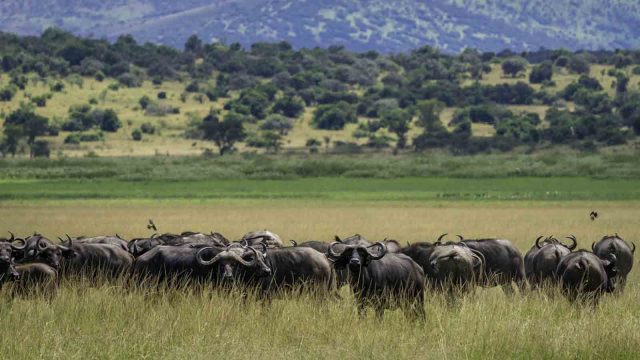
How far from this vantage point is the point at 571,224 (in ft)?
137

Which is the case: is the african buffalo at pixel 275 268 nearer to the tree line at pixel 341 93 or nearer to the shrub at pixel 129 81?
the tree line at pixel 341 93

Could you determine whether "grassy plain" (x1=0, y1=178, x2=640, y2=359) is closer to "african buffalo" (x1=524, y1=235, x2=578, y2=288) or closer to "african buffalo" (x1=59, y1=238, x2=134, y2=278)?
"african buffalo" (x1=524, y1=235, x2=578, y2=288)

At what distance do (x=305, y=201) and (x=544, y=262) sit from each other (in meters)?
37.4

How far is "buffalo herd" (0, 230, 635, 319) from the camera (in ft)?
57.7

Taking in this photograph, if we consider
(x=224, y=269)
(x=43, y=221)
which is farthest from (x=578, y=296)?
(x=43, y=221)

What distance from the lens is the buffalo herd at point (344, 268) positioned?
1758 centimetres

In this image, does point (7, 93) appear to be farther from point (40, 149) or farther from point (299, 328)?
point (299, 328)

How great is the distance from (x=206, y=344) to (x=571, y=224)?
92.3ft

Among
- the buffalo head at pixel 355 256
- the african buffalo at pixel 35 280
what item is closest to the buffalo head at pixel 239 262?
the buffalo head at pixel 355 256

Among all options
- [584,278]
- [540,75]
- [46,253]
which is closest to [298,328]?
[584,278]

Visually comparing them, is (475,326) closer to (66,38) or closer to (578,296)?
(578,296)

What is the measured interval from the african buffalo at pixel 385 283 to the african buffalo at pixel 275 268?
1.01 meters

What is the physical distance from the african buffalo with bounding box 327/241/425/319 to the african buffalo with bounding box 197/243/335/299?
101 centimetres

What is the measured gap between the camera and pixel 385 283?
17.5 m
